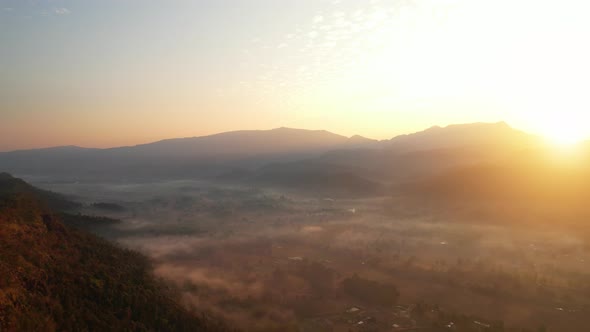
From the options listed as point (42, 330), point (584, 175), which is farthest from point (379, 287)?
point (584, 175)

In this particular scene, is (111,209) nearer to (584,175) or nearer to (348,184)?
(348,184)

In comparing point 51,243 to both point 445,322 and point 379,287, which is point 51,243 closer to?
point 379,287

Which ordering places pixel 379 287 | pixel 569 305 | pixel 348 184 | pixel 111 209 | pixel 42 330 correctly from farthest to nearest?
pixel 348 184 < pixel 111 209 < pixel 379 287 < pixel 569 305 < pixel 42 330

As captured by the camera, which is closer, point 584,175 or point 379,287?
point 379,287

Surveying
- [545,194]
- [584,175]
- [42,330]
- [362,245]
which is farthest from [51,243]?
[584,175]

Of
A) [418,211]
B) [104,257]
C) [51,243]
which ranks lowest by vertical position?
[418,211]

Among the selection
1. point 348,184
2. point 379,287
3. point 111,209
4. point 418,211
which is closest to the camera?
point 379,287

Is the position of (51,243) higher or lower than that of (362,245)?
higher
